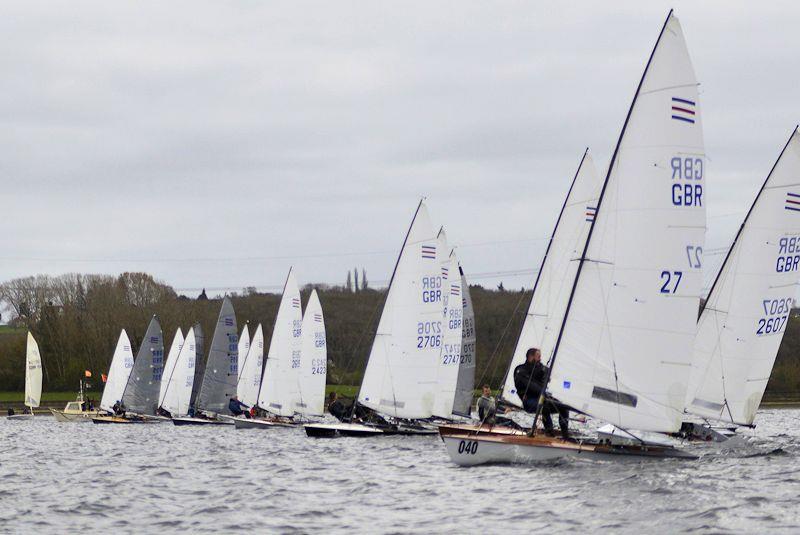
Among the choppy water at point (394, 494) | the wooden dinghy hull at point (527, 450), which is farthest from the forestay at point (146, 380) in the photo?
the wooden dinghy hull at point (527, 450)

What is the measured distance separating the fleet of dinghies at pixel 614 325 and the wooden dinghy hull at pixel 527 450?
3cm

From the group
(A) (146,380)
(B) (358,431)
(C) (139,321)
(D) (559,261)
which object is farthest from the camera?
(C) (139,321)

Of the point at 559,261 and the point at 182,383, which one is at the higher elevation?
the point at 559,261

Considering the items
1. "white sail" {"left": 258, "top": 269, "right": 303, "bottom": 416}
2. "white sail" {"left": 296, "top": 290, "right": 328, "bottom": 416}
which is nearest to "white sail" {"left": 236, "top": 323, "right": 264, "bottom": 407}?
"white sail" {"left": 258, "top": 269, "right": 303, "bottom": 416}

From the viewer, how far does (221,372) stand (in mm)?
60531

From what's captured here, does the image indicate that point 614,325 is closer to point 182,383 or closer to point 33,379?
point 182,383

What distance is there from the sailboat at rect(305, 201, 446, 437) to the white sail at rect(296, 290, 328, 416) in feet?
31.6

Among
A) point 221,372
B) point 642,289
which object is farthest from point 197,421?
point 642,289

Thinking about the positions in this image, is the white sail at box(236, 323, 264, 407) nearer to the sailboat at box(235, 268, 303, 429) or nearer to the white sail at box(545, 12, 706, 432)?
the sailboat at box(235, 268, 303, 429)

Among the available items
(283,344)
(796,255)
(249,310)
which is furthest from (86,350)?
(796,255)

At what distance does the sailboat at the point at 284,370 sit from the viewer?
50125 mm

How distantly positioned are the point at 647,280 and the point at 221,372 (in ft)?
132

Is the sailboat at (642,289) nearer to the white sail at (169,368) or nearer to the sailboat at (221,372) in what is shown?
the sailboat at (221,372)

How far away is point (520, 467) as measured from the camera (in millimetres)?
22812
